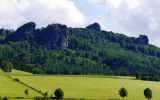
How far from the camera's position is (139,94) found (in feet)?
644

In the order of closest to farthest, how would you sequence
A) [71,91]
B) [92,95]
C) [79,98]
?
[79,98] → [92,95] → [71,91]

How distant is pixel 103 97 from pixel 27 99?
3096cm

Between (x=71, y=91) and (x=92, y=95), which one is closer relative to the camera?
(x=92, y=95)

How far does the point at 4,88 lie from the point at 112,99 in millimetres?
47110

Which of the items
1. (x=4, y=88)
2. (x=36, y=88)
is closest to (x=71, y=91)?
(x=36, y=88)

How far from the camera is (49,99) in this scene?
538 ft

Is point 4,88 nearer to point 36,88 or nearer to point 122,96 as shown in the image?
point 36,88

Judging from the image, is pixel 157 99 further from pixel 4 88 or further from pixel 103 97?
pixel 4 88

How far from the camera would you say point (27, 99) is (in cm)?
15838

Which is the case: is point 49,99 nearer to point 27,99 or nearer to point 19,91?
point 27,99

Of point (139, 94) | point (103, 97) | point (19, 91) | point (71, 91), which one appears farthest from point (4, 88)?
point (139, 94)

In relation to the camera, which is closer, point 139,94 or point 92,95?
point 92,95

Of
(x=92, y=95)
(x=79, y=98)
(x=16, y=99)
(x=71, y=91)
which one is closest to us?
(x=16, y=99)

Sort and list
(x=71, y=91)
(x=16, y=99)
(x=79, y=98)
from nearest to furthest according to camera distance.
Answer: (x=16, y=99) < (x=79, y=98) < (x=71, y=91)
